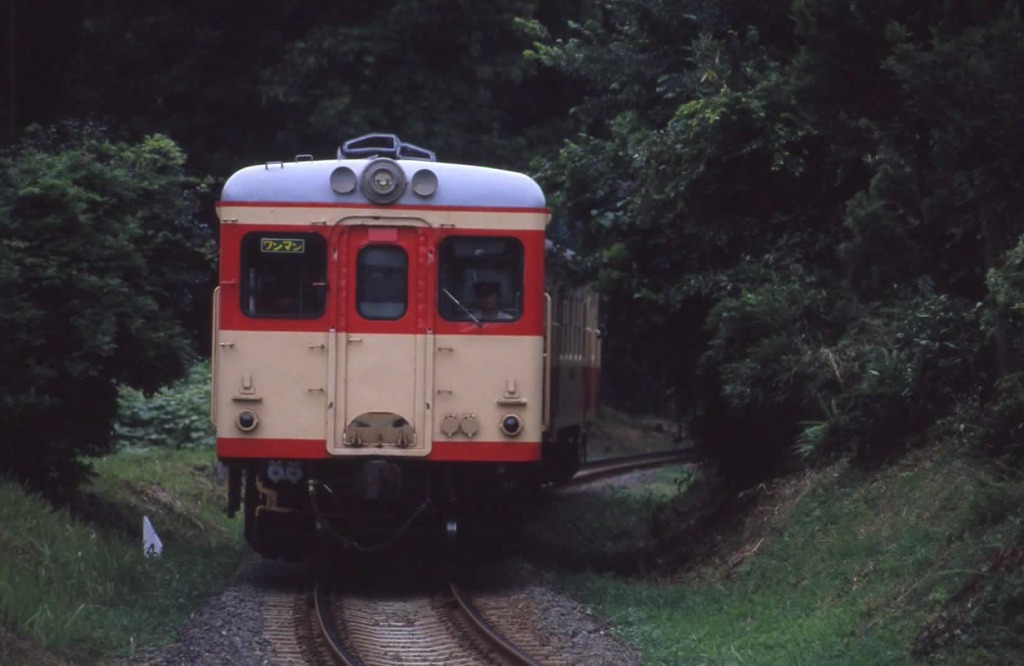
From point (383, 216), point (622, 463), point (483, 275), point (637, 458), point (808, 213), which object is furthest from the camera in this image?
point (637, 458)

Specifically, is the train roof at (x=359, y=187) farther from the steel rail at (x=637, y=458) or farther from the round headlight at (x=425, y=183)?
the steel rail at (x=637, y=458)

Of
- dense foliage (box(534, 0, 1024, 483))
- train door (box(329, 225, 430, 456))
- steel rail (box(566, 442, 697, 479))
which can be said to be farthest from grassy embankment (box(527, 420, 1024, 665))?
steel rail (box(566, 442, 697, 479))

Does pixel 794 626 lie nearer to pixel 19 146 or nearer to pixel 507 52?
pixel 19 146

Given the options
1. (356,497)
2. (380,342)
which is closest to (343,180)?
(380,342)

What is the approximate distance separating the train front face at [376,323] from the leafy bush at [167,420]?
27.5ft

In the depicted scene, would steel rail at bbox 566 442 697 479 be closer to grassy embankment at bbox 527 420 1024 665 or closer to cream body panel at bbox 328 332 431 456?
grassy embankment at bbox 527 420 1024 665

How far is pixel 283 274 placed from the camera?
1184 centimetres

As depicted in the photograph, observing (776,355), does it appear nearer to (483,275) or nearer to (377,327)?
(483,275)

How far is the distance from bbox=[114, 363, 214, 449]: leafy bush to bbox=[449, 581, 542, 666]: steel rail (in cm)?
859

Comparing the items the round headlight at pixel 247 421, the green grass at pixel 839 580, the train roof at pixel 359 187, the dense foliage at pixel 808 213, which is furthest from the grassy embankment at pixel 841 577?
the train roof at pixel 359 187

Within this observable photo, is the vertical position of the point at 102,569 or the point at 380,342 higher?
the point at 380,342

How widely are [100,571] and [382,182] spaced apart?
3.58 m

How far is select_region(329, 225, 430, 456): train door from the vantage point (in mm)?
11648

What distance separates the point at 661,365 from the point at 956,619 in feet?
26.5
